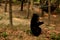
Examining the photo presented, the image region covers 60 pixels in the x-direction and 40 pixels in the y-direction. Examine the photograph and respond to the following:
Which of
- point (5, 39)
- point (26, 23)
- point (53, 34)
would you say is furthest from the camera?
point (26, 23)

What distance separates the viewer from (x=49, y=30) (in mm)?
10086

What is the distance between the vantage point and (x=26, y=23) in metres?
10.7

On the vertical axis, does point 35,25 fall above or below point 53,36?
above

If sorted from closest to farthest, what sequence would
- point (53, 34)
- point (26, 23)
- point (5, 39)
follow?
point (5, 39), point (53, 34), point (26, 23)

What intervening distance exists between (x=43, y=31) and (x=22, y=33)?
124 centimetres

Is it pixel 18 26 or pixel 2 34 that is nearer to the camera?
pixel 2 34

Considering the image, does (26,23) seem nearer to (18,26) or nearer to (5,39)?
(18,26)

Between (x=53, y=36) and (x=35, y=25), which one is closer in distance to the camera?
(x=35, y=25)

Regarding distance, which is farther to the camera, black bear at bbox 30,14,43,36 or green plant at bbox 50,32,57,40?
green plant at bbox 50,32,57,40

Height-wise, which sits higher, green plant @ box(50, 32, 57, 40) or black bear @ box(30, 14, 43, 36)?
black bear @ box(30, 14, 43, 36)

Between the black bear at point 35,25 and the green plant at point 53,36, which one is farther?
the green plant at point 53,36

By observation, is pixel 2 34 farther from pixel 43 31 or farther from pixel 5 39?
pixel 43 31

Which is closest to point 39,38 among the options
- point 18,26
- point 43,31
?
point 43,31

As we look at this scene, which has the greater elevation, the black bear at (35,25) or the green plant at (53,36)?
the black bear at (35,25)
